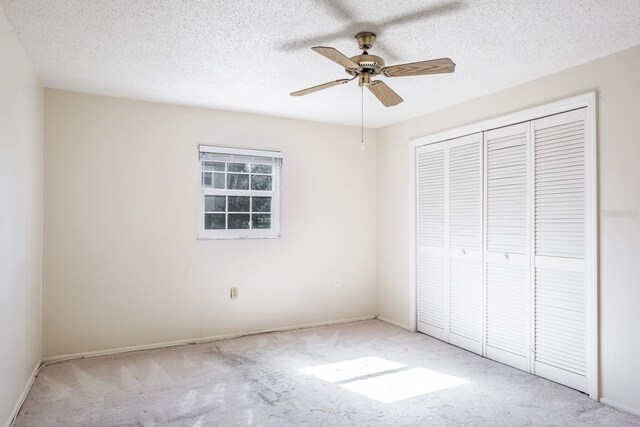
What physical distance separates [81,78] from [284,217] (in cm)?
231

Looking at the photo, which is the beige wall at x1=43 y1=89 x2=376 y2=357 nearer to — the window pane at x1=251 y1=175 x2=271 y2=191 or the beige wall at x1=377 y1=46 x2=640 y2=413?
the window pane at x1=251 y1=175 x2=271 y2=191

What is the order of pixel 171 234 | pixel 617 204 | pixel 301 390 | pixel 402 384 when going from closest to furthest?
1. pixel 617 204
2. pixel 301 390
3. pixel 402 384
4. pixel 171 234

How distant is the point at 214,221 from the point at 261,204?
0.55 meters

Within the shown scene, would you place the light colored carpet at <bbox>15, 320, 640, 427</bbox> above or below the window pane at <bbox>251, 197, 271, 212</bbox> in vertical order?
below

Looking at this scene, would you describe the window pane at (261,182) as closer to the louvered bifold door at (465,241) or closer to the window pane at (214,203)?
the window pane at (214,203)

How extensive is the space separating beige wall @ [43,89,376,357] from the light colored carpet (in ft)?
1.29

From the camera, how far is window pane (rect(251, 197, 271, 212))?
15.0 ft

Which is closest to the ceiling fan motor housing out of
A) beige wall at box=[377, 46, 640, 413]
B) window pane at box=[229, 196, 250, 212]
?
beige wall at box=[377, 46, 640, 413]

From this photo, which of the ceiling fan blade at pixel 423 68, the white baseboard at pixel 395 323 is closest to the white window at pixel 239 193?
the white baseboard at pixel 395 323

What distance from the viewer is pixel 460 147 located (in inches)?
160

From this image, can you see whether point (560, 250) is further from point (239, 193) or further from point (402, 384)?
point (239, 193)

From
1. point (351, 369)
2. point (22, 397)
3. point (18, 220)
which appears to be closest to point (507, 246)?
point (351, 369)

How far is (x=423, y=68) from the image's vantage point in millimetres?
2459

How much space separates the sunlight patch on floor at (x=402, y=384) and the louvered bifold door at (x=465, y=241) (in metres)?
0.78
